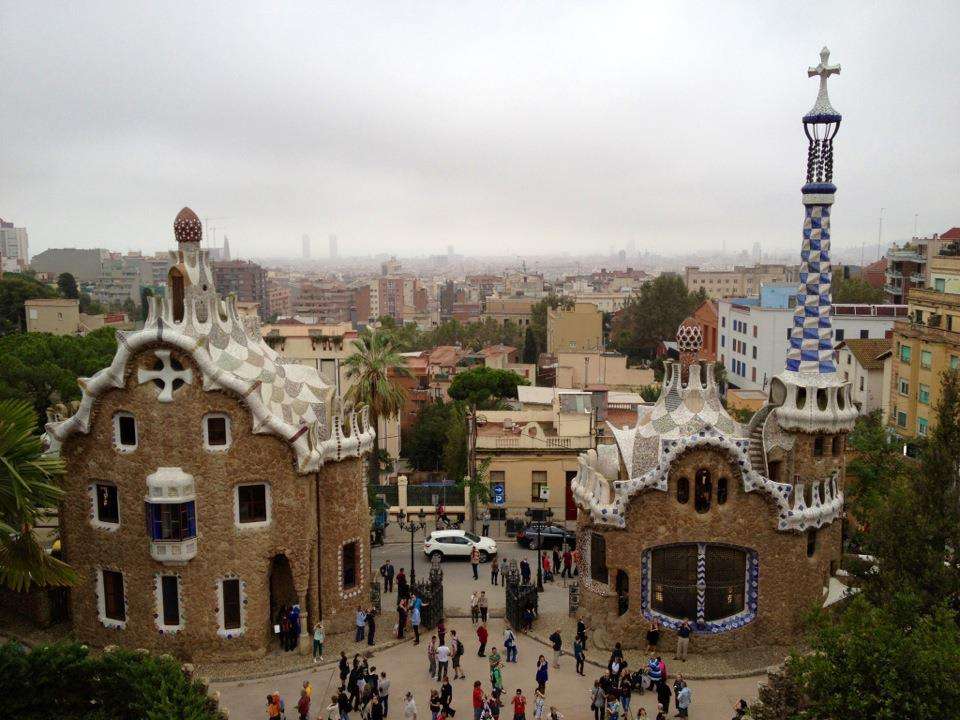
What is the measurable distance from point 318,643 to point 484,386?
35.1m

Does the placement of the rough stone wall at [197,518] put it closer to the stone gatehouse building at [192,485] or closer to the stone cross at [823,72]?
the stone gatehouse building at [192,485]

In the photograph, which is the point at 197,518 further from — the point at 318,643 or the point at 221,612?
the point at 318,643

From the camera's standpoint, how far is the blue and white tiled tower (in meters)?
26.0

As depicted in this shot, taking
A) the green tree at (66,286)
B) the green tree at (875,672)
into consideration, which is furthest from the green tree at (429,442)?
the green tree at (66,286)

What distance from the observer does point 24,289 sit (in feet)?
292

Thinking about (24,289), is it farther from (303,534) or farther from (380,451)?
(303,534)

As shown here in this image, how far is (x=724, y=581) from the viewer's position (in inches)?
1016

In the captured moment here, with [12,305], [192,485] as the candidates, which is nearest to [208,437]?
[192,485]

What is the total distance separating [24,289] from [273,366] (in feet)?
242

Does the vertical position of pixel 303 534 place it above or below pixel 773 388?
below

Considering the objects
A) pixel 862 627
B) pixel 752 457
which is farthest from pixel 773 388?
pixel 862 627

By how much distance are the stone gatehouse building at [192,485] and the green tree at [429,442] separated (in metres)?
25.3

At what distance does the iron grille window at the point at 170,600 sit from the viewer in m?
25.7

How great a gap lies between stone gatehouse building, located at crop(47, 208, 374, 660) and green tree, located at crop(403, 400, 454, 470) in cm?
2528
